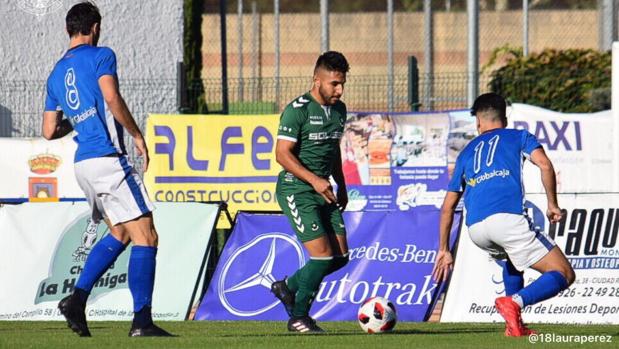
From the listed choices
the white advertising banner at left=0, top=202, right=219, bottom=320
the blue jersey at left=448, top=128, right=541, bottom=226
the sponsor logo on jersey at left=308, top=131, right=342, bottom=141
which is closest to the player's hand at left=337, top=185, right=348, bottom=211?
the sponsor logo on jersey at left=308, top=131, right=342, bottom=141

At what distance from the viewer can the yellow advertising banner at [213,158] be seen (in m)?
15.9

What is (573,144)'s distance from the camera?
15.8 metres

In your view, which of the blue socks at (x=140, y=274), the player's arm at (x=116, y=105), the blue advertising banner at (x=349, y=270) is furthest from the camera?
the blue advertising banner at (x=349, y=270)

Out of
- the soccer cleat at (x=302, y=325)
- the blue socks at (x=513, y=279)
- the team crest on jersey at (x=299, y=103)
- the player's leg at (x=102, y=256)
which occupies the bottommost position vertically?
the soccer cleat at (x=302, y=325)

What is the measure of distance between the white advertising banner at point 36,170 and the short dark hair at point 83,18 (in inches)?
294

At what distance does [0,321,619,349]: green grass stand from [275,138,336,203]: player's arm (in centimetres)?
101

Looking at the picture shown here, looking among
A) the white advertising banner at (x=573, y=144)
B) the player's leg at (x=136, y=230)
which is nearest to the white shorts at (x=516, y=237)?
the player's leg at (x=136, y=230)

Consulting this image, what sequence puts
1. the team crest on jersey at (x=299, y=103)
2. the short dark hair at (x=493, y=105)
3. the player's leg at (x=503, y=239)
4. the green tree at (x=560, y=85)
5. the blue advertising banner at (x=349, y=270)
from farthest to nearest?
the green tree at (x=560, y=85) < the blue advertising banner at (x=349, y=270) < the team crest on jersey at (x=299, y=103) < the short dark hair at (x=493, y=105) < the player's leg at (x=503, y=239)

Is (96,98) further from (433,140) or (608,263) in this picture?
(433,140)

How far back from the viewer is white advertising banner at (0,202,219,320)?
12477 mm

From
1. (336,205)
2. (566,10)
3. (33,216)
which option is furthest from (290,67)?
(336,205)

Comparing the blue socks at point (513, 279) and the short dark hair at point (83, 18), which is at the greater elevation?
the short dark hair at point (83, 18)

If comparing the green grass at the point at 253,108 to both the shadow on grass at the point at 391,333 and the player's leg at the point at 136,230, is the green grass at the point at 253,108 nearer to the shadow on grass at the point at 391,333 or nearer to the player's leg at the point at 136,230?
the shadow on grass at the point at 391,333

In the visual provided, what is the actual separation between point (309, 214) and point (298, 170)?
Answer: 35 centimetres
